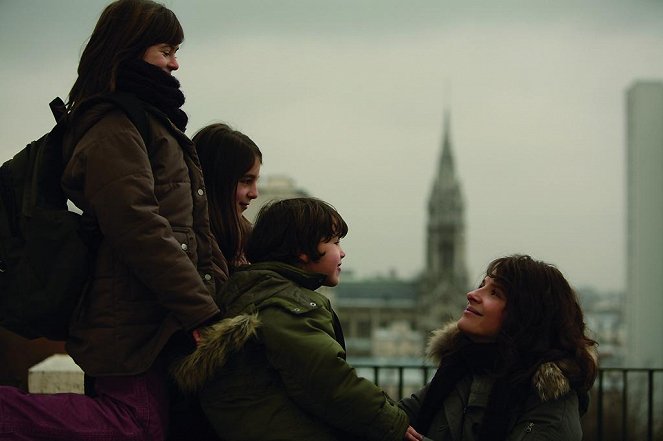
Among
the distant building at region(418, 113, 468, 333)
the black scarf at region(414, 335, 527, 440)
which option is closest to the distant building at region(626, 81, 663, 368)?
the black scarf at region(414, 335, 527, 440)

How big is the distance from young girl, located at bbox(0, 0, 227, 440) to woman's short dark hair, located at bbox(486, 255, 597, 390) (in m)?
1.05

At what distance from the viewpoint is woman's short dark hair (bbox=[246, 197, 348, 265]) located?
2.86m

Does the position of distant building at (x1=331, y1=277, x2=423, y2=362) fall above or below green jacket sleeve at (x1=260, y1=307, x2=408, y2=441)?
below

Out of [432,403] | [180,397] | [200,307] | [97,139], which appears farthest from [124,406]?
[432,403]

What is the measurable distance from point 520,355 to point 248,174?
1.23 meters

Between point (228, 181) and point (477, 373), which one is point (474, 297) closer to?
point (477, 373)

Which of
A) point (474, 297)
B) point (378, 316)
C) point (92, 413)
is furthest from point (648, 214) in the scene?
point (378, 316)

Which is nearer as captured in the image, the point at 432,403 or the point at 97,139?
the point at 97,139

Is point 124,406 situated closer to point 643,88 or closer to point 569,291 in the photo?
point 569,291

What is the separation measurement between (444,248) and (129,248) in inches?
4762

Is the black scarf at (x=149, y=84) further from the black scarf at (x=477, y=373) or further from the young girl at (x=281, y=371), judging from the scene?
the black scarf at (x=477, y=373)

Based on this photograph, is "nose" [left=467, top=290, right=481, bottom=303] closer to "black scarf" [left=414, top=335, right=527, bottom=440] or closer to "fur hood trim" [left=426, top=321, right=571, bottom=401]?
"black scarf" [left=414, top=335, right=527, bottom=440]

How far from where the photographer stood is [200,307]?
255 centimetres

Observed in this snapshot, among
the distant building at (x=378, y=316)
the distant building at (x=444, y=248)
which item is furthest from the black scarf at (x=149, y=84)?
the distant building at (x=444, y=248)
